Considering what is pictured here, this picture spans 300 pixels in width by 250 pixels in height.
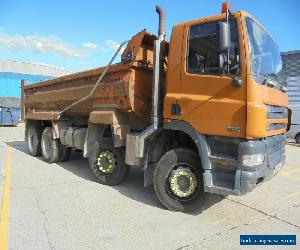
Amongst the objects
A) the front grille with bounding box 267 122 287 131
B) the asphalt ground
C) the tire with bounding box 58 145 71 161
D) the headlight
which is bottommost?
the asphalt ground

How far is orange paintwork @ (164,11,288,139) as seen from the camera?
435 cm

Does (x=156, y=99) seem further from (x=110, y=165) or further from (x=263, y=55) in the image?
(x=110, y=165)

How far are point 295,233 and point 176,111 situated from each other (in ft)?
7.85

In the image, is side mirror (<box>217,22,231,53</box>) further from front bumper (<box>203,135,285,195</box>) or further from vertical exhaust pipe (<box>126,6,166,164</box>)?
vertical exhaust pipe (<box>126,6,166,164</box>)

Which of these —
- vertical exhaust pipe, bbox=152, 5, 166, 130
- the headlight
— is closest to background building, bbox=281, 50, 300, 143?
vertical exhaust pipe, bbox=152, 5, 166, 130

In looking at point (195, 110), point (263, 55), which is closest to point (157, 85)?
point (195, 110)

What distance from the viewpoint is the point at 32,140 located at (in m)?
10.3

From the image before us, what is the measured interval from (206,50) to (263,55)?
887mm

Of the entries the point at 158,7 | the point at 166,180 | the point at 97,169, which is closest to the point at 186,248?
the point at 166,180

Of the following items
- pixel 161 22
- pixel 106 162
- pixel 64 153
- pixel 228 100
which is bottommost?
pixel 64 153

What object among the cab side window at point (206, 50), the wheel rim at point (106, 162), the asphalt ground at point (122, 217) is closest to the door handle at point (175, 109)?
the cab side window at point (206, 50)

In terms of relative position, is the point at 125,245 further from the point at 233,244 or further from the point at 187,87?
the point at 187,87

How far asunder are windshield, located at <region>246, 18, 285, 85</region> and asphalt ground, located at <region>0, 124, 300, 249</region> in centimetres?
211

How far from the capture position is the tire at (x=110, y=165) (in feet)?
21.5
